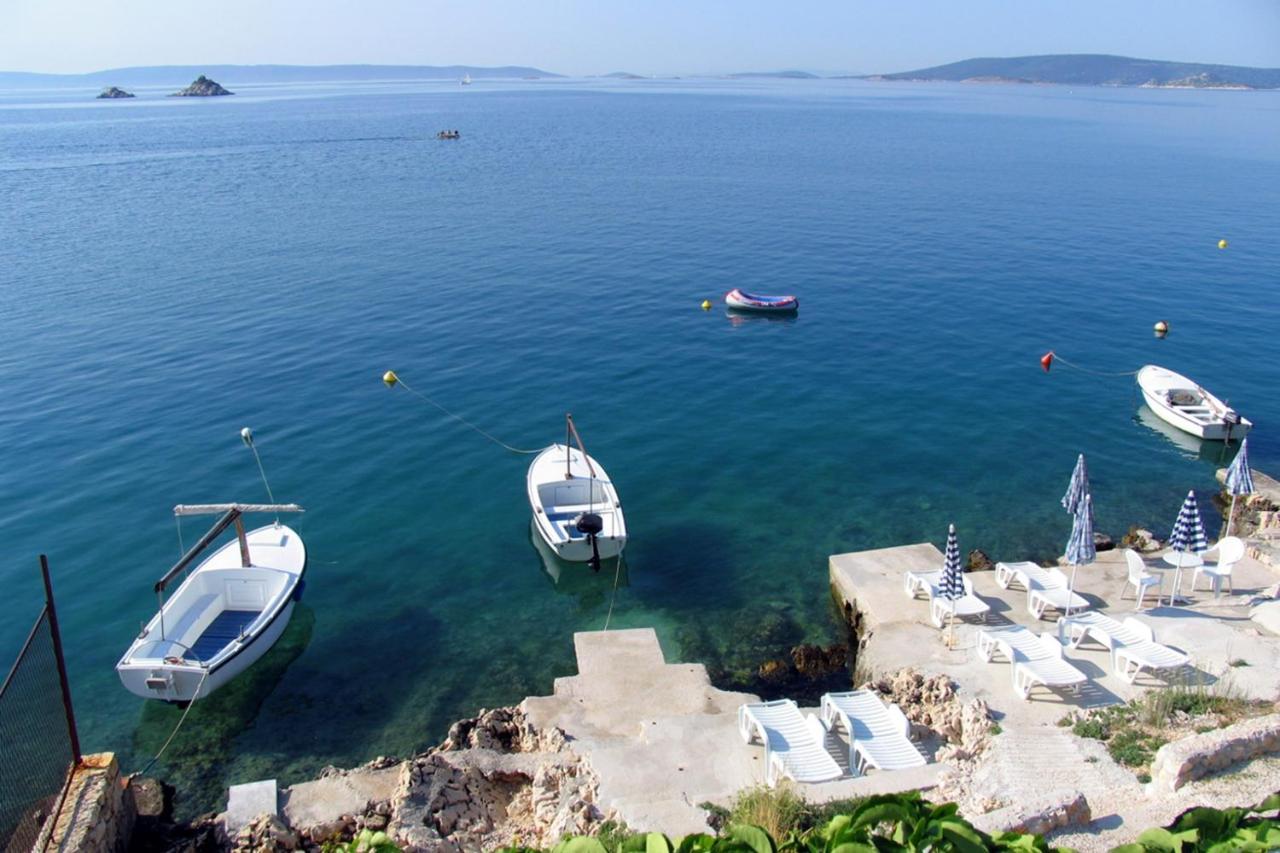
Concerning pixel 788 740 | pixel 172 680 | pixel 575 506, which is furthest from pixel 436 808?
pixel 575 506

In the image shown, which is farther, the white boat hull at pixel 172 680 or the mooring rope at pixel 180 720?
the white boat hull at pixel 172 680

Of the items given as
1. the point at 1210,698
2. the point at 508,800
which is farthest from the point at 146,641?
the point at 1210,698

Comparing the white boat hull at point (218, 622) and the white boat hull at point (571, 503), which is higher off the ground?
the white boat hull at point (571, 503)

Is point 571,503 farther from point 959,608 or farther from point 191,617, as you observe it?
point 959,608

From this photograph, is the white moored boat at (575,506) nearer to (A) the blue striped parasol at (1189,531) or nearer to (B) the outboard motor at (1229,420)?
(A) the blue striped parasol at (1189,531)

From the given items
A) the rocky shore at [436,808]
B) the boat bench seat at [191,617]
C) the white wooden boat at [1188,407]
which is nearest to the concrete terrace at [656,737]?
the rocky shore at [436,808]

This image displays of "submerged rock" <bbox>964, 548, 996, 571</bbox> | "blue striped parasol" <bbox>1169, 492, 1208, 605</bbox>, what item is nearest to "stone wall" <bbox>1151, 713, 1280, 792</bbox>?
"blue striped parasol" <bbox>1169, 492, 1208, 605</bbox>
